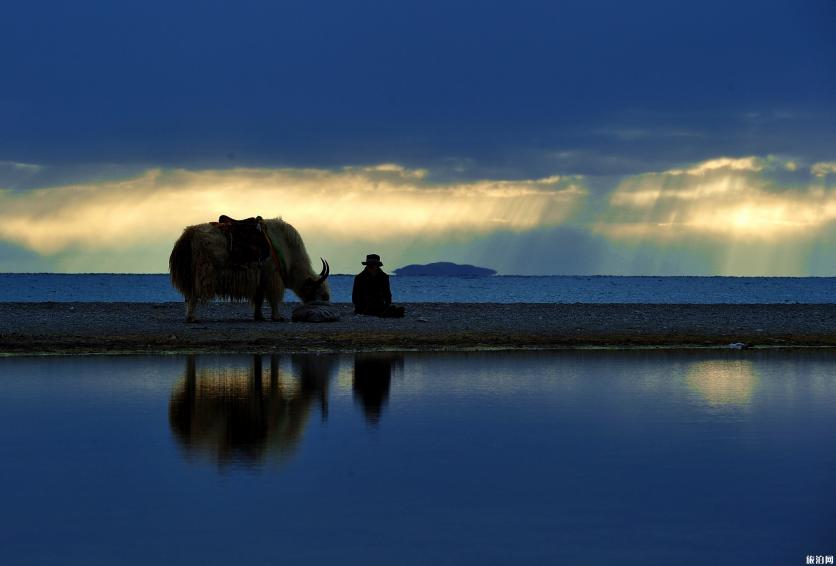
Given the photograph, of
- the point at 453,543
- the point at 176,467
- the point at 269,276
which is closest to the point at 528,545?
the point at 453,543

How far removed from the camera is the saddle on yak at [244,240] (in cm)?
2611

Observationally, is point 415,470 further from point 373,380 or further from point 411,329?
point 411,329

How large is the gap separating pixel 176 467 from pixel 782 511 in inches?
177

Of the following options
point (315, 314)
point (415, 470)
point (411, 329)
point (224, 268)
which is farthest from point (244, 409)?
point (315, 314)

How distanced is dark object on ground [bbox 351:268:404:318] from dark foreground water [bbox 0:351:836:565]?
14.4 metres

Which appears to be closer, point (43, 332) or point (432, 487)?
point (432, 487)

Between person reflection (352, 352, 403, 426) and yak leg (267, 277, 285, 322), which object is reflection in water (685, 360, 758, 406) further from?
yak leg (267, 277, 285, 322)

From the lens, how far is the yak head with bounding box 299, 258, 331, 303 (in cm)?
2838

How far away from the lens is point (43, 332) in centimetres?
2311

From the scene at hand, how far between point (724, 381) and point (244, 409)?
6802mm

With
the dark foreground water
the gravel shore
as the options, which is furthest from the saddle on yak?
the dark foreground water

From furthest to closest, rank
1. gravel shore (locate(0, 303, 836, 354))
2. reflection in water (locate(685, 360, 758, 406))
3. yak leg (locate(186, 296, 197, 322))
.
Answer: yak leg (locate(186, 296, 197, 322)) → gravel shore (locate(0, 303, 836, 354)) → reflection in water (locate(685, 360, 758, 406))

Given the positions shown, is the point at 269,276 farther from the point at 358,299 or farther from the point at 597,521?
the point at 597,521

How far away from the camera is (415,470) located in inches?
326
